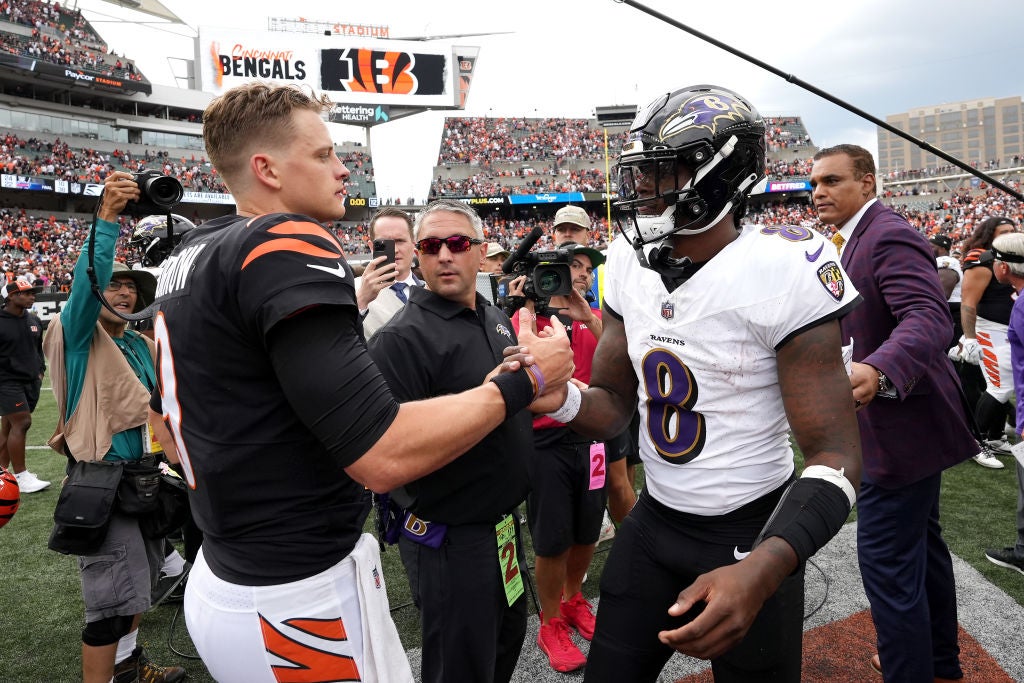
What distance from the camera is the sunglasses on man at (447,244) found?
2.86m

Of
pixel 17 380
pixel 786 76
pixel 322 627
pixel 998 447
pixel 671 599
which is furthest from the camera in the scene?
pixel 17 380

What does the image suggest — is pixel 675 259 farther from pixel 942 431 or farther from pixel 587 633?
pixel 587 633

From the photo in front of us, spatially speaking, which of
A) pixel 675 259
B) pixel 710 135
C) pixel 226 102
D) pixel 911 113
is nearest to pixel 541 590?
pixel 675 259

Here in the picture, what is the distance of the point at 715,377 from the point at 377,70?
44.2 m

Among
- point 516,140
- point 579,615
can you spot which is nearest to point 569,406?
point 579,615

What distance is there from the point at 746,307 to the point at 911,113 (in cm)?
14435

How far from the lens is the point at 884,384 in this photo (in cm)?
234

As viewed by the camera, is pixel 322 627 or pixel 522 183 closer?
pixel 322 627

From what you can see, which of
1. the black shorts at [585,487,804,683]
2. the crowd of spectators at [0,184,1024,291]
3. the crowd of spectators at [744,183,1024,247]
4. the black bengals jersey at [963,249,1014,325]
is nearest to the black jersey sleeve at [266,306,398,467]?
the black shorts at [585,487,804,683]

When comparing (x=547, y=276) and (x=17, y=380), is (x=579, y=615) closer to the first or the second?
(x=547, y=276)

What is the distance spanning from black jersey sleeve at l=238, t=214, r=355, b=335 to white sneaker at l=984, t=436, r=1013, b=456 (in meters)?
7.25

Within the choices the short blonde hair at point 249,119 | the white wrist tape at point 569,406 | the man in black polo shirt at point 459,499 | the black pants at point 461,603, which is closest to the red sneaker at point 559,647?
the man in black polo shirt at point 459,499

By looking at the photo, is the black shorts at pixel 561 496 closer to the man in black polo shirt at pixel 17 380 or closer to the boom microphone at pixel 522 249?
the boom microphone at pixel 522 249

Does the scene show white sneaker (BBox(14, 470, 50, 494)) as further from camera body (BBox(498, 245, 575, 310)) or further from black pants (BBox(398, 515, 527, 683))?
camera body (BBox(498, 245, 575, 310))
